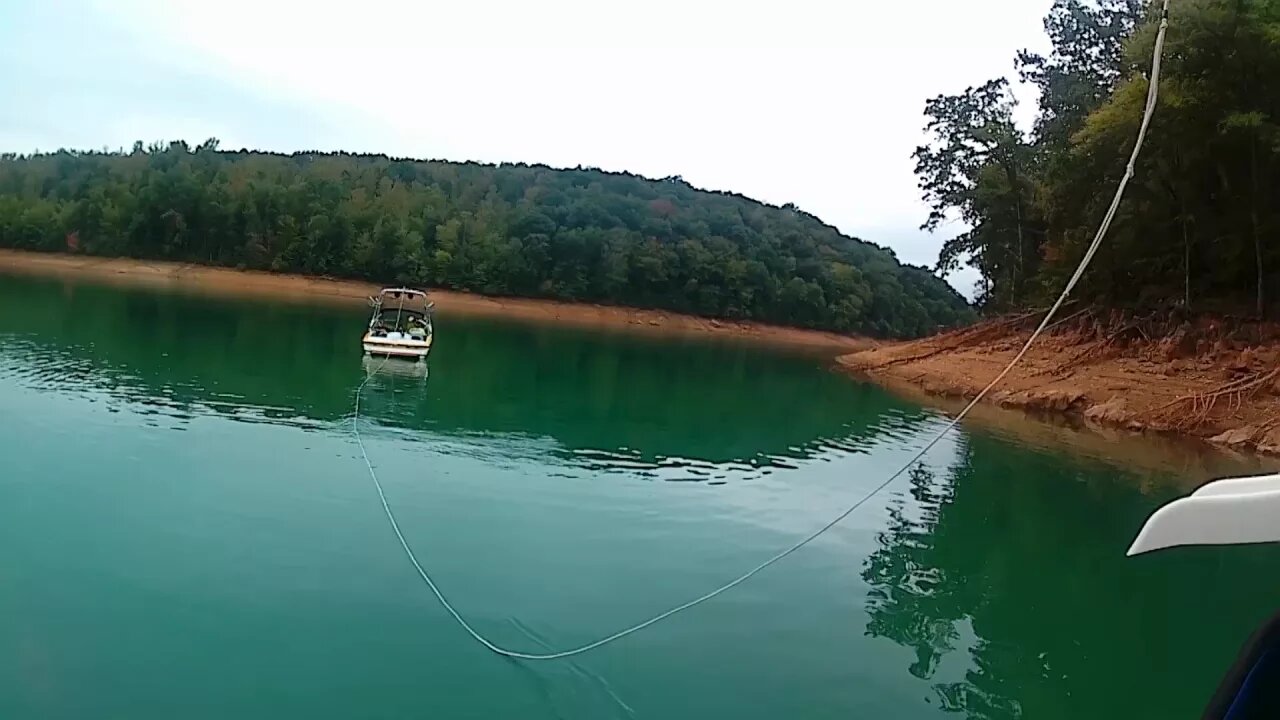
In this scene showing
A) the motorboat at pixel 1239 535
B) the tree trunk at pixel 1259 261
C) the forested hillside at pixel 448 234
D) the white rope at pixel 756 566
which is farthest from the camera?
Result: the forested hillside at pixel 448 234

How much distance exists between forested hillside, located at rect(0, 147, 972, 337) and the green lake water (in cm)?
5022

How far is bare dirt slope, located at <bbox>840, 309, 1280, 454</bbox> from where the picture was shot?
71.6ft

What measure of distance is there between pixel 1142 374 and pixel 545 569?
22488mm

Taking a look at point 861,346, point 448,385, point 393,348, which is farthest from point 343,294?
point 448,385

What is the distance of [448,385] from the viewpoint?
74.2 feet

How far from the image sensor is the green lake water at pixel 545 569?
6.36 metres

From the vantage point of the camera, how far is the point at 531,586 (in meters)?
8.34

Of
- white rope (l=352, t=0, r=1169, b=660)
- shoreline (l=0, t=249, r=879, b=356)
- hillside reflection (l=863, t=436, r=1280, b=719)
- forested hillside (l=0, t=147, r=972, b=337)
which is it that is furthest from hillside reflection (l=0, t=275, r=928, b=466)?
forested hillside (l=0, t=147, r=972, b=337)

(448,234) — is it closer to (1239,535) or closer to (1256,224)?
(1256,224)

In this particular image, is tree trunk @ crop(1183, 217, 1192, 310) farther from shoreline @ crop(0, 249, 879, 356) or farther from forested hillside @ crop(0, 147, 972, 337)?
Answer: forested hillside @ crop(0, 147, 972, 337)

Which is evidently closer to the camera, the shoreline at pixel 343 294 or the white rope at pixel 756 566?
the white rope at pixel 756 566

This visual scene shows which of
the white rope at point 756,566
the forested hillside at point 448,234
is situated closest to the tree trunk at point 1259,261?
the white rope at point 756,566

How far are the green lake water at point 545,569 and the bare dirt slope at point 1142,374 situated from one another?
5.26m

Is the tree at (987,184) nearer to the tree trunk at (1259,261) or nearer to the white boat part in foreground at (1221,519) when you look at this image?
the tree trunk at (1259,261)
